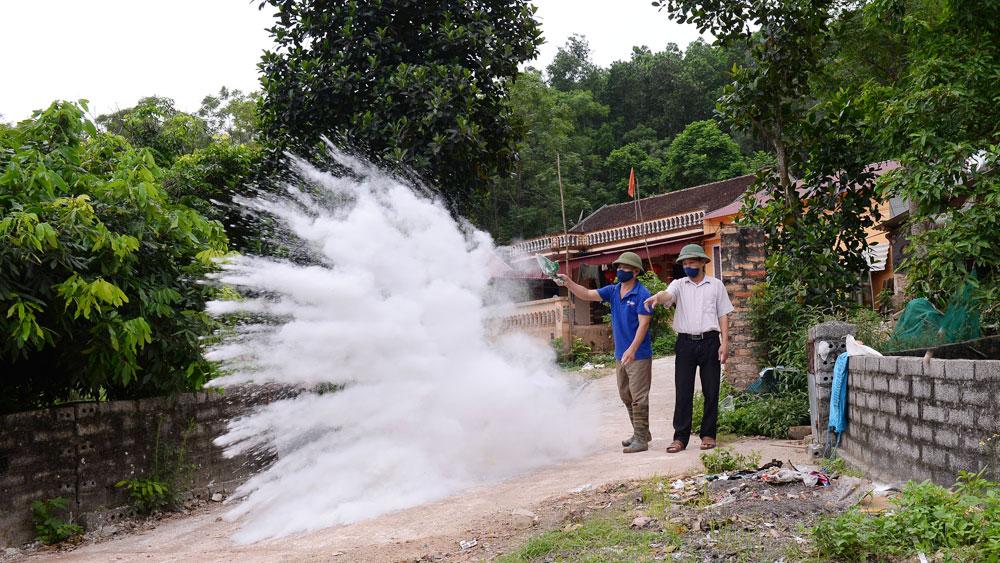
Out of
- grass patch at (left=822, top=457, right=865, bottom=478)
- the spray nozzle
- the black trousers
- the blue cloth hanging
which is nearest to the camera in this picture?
grass patch at (left=822, top=457, right=865, bottom=478)

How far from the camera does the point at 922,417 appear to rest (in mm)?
5836

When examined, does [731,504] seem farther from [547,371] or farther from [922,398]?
[547,371]

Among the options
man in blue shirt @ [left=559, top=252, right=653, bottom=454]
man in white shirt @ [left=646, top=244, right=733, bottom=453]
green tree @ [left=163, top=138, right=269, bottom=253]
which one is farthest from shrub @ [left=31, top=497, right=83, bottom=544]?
man in white shirt @ [left=646, top=244, right=733, bottom=453]

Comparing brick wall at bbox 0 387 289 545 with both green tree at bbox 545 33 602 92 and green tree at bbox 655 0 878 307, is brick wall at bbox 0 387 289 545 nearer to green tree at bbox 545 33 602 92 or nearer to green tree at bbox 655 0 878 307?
green tree at bbox 655 0 878 307

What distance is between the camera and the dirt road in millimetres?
6211

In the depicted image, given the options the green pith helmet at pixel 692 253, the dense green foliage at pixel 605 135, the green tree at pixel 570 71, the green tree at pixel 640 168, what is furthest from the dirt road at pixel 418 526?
the green tree at pixel 570 71

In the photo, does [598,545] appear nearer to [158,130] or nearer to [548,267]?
[548,267]

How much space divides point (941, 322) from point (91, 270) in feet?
25.3

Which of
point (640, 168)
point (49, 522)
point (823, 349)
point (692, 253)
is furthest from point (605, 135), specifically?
point (49, 522)

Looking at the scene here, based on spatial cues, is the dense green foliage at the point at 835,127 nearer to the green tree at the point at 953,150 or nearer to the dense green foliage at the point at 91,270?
the green tree at the point at 953,150

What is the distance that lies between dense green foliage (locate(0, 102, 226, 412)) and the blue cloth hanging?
580 cm

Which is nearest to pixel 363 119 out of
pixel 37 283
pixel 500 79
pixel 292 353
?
pixel 500 79

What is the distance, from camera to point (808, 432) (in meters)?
9.05

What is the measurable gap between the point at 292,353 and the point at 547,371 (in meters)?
2.89
